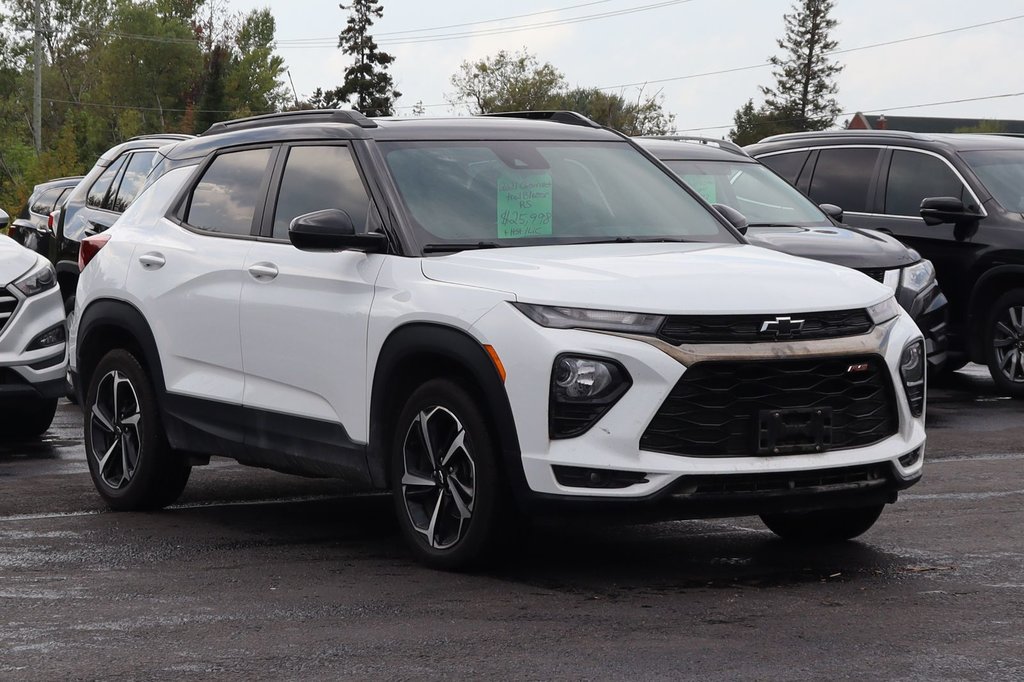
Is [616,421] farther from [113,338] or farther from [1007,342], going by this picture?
[1007,342]

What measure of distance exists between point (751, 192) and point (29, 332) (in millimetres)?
5317

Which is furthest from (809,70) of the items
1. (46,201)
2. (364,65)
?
(46,201)

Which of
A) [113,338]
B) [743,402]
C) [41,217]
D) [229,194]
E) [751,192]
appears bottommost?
[41,217]

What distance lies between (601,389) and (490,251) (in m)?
1.02

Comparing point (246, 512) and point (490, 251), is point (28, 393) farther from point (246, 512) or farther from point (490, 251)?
point (490, 251)

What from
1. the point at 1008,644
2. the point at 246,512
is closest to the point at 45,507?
the point at 246,512

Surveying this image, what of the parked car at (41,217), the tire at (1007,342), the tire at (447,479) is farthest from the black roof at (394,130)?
the parked car at (41,217)

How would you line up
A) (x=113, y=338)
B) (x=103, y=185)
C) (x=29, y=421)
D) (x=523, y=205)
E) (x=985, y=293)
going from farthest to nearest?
(x=103, y=185) < (x=985, y=293) < (x=29, y=421) < (x=113, y=338) < (x=523, y=205)

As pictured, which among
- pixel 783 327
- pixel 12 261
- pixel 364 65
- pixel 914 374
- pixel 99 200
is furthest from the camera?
pixel 364 65

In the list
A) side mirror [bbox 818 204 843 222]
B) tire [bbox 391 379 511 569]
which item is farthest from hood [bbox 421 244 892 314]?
side mirror [bbox 818 204 843 222]

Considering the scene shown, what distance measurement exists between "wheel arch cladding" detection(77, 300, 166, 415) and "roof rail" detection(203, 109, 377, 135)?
1.03 metres

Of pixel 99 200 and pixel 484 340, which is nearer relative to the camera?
pixel 484 340

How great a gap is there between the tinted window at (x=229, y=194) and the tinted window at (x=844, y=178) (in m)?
7.26

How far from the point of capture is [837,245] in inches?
449
